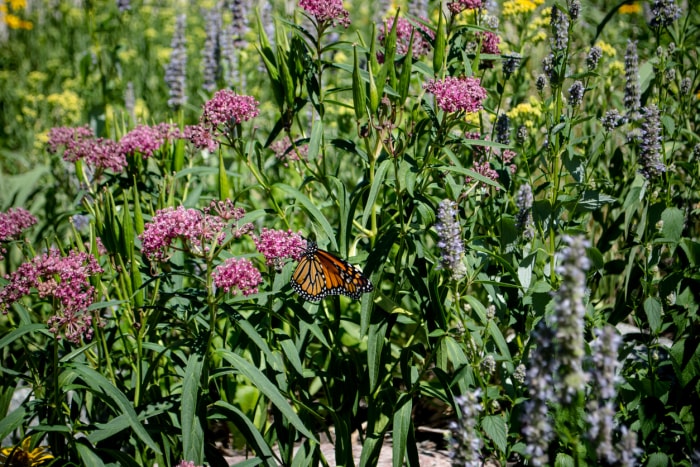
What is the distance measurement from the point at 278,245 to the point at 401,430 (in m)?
0.82

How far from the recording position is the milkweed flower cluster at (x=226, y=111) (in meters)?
→ 2.71

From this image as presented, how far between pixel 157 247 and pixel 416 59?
1526 mm

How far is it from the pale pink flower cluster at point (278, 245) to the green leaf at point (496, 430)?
0.90 m

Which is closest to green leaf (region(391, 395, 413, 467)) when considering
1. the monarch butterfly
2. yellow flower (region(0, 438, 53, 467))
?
the monarch butterfly

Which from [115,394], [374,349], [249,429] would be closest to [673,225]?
[374,349]

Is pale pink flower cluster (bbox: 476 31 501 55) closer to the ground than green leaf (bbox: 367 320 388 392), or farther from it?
farther from it

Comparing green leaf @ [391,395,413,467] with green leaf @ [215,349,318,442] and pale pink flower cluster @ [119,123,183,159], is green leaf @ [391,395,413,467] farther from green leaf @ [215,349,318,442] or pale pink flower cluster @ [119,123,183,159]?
pale pink flower cluster @ [119,123,183,159]

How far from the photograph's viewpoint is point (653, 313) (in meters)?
2.57

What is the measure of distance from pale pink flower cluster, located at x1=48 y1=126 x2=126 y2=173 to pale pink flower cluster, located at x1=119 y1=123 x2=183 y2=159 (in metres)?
0.05

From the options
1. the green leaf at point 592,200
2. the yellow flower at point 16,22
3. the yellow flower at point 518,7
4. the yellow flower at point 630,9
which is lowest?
the green leaf at point 592,200

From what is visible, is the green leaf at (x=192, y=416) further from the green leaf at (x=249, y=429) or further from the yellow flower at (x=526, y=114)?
the yellow flower at (x=526, y=114)

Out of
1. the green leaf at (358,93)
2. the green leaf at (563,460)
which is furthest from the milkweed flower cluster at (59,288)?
the green leaf at (563,460)

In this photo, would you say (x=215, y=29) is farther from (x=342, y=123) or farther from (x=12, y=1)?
(x=12, y=1)

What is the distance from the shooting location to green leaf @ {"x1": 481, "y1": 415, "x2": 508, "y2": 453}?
7.48 feet
